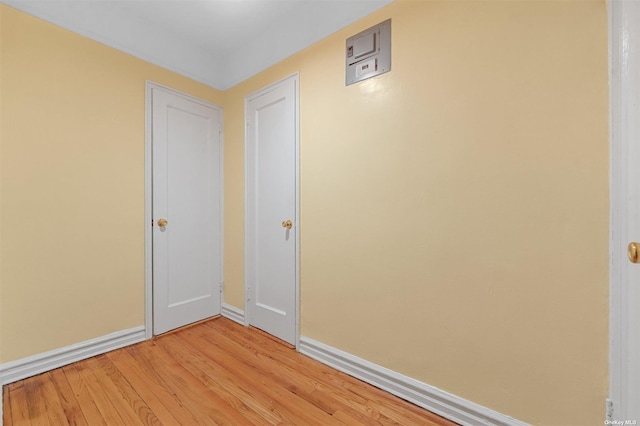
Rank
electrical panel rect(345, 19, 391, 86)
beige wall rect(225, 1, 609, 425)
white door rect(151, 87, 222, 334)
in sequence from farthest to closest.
→ white door rect(151, 87, 222, 334) → electrical panel rect(345, 19, 391, 86) → beige wall rect(225, 1, 609, 425)

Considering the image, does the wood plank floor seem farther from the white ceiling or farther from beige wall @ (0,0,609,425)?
the white ceiling

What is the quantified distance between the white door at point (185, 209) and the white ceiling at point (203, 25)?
0.39 m

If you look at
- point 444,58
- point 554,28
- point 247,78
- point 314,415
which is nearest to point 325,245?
point 314,415

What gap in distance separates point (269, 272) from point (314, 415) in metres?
A: 1.17

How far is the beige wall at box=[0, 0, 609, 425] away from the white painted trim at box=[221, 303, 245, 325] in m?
0.75

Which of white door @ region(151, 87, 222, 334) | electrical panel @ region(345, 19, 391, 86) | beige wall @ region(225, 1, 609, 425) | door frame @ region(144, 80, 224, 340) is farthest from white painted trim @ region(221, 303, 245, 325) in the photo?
electrical panel @ region(345, 19, 391, 86)

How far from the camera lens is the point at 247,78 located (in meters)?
2.54

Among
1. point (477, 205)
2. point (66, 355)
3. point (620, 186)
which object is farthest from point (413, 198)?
point (66, 355)

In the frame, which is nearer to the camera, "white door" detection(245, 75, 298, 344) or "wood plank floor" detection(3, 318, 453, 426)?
"wood plank floor" detection(3, 318, 453, 426)

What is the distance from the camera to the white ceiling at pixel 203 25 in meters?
1.85

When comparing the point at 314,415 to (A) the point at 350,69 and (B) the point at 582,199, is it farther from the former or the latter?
(A) the point at 350,69

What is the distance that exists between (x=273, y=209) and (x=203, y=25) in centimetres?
173

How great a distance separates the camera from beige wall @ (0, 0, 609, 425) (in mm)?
1110

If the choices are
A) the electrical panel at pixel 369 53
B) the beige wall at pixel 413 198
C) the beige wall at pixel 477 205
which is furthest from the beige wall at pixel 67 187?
the electrical panel at pixel 369 53
